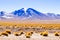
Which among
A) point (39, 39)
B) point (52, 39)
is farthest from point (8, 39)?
point (52, 39)

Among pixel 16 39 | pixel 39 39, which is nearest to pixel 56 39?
pixel 39 39

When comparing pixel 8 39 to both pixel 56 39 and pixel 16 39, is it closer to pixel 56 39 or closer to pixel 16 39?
pixel 16 39

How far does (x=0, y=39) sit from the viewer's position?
846 inches

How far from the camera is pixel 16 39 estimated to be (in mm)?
22250

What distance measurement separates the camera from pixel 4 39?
2184cm

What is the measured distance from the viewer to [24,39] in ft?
74.0

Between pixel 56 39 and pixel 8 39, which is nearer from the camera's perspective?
pixel 8 39

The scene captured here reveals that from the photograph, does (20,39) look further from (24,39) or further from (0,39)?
(0,39)

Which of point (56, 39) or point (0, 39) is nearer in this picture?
point (0, 39)

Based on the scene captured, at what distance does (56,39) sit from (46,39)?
53.2 inches

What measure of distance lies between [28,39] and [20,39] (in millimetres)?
971

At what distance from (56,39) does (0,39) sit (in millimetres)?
7035

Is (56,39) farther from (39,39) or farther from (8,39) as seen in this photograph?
(8,39)

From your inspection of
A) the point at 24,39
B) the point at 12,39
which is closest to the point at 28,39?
the point at 24,39
